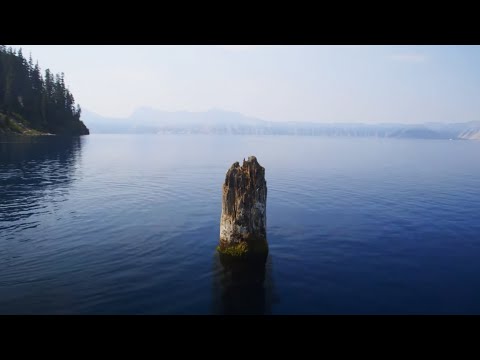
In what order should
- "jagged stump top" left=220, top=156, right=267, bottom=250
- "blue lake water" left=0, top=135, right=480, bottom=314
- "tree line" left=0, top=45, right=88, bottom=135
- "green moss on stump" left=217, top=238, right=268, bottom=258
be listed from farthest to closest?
1. "tree line" left=0, top=45, right=88, bottom=135
2. "jagged stump top" left=220, top=156, right=267, bottom=250
3. "green moss on stump" left=217, top=238, right=268, bottom=258
4. "blue lake water" left=0, top=135, right=480, bottom=314

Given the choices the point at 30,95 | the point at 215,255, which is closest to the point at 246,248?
the point at 215,255

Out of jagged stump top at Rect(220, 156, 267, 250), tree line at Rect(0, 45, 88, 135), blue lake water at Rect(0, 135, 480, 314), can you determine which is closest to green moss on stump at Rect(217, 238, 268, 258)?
jagged stump top at Rect(220, 156, 267, 250)

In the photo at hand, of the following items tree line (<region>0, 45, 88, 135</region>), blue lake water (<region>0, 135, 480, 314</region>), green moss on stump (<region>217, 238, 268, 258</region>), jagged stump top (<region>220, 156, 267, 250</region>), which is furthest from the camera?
tree line (<region>0, 45, 88, 135</region>)

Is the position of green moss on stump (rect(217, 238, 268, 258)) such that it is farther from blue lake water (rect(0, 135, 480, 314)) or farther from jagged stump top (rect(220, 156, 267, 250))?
blue lake water (rect(0, 135, 480, 314))

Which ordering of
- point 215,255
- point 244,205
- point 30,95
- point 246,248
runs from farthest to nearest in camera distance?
1. point 30,95
2. point 215,255
3. point 244,205
4. point 246,248

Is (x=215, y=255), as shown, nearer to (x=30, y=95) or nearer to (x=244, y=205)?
(x=244, y=205)

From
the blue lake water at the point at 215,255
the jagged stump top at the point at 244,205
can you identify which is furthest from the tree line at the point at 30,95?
the jagged stump top at the point at 244,205

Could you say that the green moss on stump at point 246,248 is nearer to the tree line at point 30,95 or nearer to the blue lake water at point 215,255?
the blue lake water at point 215,255

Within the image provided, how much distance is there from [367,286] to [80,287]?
21402 millimetres

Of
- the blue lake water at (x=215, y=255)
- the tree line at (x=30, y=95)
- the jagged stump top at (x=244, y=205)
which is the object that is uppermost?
the tree line at (x=30, y=95)

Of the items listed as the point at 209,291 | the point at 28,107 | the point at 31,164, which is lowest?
the point at 209,291
